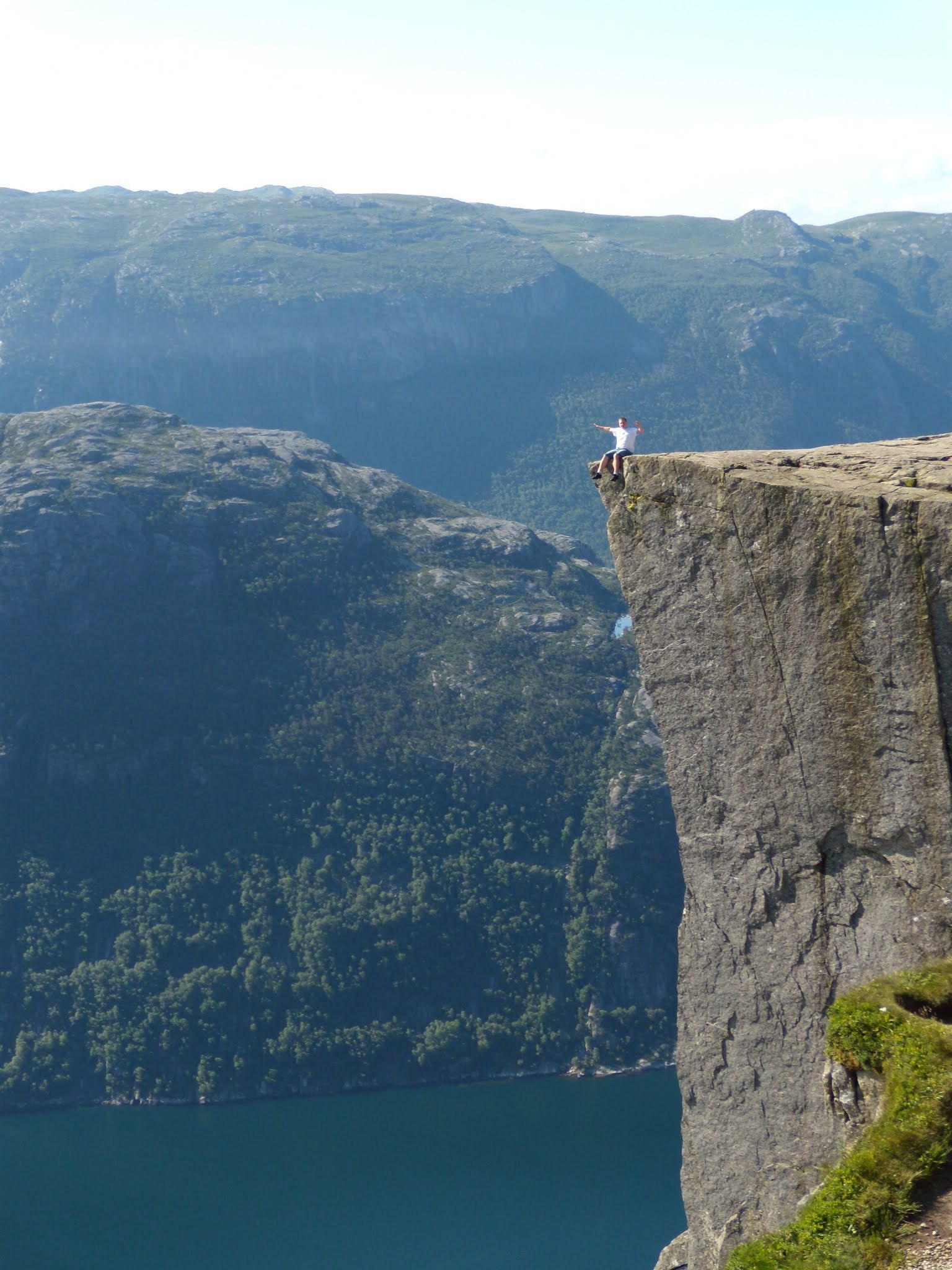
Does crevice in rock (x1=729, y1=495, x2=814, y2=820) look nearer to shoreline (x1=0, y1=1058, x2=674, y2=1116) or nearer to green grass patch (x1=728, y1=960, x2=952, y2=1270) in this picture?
green grass patch (x1=728, y1=960, x2=952, y2=1270)

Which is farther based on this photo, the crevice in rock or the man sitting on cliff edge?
the man sitting on cliff edge

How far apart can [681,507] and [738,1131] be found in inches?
300

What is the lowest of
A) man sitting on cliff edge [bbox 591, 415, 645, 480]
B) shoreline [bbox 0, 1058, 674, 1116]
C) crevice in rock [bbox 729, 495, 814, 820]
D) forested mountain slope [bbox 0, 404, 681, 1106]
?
shoreline [bbox 0, 1058, 674, 1116]

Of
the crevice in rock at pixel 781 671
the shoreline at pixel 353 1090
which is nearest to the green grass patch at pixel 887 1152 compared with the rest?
the crevice in rock at pixel 781 671

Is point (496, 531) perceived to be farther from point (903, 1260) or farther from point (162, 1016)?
point (903, 1260)

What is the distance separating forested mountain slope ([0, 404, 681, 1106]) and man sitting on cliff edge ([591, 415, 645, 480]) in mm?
A: 107677

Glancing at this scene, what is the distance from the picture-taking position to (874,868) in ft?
46.1

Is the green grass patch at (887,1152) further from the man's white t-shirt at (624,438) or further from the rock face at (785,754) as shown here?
the man's white t-shirt at (624,438)

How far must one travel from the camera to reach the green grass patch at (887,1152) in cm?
1161

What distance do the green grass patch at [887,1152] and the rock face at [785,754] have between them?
94 cm

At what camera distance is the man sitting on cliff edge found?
15898mm

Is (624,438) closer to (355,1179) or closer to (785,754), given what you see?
(785,754)

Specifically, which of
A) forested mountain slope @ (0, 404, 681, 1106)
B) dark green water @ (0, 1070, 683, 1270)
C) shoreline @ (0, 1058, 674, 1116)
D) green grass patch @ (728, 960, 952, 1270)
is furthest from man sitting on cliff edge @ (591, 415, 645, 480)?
forested mountain slope @ (0, 404, 681, 1106)

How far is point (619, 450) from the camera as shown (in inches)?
647
